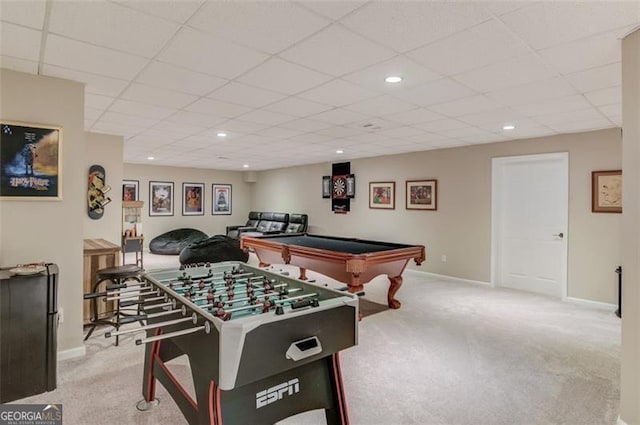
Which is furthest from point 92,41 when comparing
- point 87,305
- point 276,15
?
point 87,305

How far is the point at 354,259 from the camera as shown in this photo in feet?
12.7

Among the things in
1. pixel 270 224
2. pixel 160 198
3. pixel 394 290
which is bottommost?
pixel 394 290

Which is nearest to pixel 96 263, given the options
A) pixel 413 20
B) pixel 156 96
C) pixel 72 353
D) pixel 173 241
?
pixel 72 353

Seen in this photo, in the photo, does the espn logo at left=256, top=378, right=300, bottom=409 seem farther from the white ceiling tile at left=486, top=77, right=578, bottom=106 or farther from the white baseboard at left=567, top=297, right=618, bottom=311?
the white baseboard at left=567, top=297, right=618, bottom=311

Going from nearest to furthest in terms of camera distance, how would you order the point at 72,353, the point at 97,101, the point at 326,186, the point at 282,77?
the point at 282,77, the point at 72,353, the point at 97,101, the point at 326,186

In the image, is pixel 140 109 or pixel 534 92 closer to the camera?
pixel 534 92

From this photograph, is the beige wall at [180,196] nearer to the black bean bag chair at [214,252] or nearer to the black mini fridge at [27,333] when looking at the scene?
the black bean bag chair at [214,252]

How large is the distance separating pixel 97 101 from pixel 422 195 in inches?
210

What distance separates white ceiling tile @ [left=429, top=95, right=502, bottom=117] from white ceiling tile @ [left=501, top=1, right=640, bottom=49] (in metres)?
1.20

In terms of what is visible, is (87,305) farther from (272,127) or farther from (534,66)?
(534,66)

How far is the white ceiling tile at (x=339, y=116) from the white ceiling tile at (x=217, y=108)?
2.79ft

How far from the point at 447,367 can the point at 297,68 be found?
2.70 m

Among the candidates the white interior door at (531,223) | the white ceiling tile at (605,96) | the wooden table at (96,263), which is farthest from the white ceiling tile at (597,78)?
the wooden table at (96,263)

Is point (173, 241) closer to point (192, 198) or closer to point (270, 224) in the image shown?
point (192, 198)
